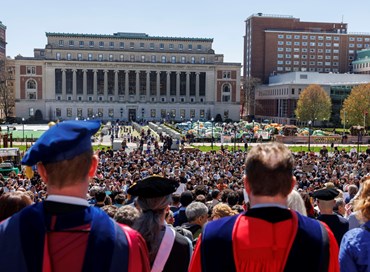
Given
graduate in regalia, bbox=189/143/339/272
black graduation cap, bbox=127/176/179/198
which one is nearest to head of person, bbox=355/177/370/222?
graduate in regalia, bbox=189/143/339/272

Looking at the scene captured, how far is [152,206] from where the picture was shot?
548 centimetres

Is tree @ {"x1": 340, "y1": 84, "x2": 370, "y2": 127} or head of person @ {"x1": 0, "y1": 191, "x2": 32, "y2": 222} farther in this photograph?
tree @ {"x1": 340, "y1": 84, "x2": 370, "y2": 127}

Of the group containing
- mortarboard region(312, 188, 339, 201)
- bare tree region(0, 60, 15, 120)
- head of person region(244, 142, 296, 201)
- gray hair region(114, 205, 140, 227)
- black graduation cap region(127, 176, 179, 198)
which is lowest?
mortarboard region(312, 188, 339, 201)

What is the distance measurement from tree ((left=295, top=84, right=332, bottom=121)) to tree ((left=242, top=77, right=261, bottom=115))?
145ft

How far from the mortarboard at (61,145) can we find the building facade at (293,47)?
14871cm

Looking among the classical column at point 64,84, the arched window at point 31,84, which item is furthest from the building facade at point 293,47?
the arched window at point 31,84

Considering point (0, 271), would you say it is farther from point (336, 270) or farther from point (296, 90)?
point (296, 90)

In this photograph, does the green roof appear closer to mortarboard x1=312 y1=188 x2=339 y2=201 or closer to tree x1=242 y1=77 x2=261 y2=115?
tree x1=242 y1=77 x2=261 y2=115

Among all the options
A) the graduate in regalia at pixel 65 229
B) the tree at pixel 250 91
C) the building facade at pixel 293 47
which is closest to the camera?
the graduate in regalia at pixel 65 229

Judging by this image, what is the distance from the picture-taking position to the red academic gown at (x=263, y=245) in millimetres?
3922

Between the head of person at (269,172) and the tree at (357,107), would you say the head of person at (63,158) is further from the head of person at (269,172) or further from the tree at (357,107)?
the tree at (357,107)

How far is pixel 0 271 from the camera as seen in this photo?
359 cm

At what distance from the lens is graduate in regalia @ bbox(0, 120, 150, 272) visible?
3639mm

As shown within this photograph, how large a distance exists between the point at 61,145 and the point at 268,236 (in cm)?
170
